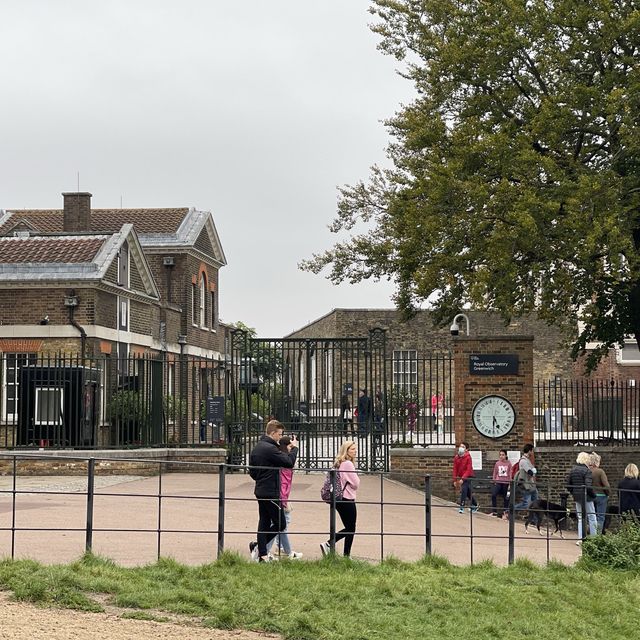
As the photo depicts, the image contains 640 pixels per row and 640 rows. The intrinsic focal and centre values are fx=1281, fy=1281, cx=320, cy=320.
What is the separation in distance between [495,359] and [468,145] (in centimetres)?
448

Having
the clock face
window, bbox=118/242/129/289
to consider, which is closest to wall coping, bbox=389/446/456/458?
the clock face

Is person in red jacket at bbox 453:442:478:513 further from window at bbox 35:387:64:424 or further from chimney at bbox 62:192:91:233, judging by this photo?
chimney at bbox 62:192:91:233

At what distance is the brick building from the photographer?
3631cm

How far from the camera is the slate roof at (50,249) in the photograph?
37719 mm

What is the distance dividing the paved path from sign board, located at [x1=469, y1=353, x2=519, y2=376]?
11.5 ft

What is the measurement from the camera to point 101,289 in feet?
123

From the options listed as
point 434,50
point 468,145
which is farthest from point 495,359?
point 434,50

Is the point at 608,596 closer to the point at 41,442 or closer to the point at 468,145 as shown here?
the point at 468,145

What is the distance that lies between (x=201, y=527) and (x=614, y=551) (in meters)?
5.42

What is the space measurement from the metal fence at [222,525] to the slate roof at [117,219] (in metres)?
28.5

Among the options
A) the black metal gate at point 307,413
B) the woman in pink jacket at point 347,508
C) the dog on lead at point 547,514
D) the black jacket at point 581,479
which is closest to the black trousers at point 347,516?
the woman in pink jacket at point 347,508

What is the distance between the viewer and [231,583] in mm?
12977

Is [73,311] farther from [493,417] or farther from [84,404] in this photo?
[493,417]

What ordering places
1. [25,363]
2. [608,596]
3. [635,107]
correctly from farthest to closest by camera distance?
1. [25,363]
2. [635,107]
3. [608,596]
